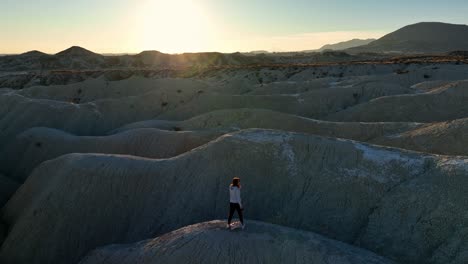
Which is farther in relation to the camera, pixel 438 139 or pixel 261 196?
pixel 438 139

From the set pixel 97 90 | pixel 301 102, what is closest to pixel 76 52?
pixel 97 90

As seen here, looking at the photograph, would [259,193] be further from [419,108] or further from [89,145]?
[419,108]

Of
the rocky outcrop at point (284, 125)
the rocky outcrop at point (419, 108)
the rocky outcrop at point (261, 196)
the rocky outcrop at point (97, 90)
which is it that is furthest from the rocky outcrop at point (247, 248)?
the rocky outcrop at point (97, 90)

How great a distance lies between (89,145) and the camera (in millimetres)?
34625

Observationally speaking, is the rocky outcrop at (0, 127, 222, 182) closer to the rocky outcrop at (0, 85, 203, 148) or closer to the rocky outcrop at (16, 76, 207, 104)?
the rocky outcrop at (0, 85, 203, 148)

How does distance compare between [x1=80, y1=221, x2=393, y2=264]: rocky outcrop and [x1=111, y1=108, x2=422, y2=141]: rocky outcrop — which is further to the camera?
[x1=111, y1=108, x2=422, y2=141]: rocky outcrop

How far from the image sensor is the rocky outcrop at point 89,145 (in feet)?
100

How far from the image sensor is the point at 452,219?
15336 millimetres

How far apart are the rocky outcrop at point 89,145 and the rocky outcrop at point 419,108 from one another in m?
16.7

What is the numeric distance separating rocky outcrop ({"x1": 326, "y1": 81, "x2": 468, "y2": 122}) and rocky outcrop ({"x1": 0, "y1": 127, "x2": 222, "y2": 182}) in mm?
16722

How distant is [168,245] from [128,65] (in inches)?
5043

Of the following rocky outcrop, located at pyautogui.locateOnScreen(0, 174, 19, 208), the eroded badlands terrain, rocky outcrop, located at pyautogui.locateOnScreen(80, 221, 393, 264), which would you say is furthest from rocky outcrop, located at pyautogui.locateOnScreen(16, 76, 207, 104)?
A: rocky outcrop, located at pyautogui.locateOnScreen(80, 221, 393, 264)

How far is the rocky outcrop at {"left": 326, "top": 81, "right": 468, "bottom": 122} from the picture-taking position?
117ft

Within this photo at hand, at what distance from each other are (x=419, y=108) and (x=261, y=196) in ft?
77.1
